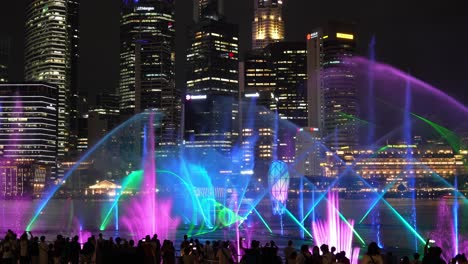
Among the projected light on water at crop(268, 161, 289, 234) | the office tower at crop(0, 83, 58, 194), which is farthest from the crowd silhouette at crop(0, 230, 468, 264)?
the office tower at crop(0, 83, 58, 194)

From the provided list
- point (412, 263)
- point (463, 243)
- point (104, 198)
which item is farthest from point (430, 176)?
point (412, 263)

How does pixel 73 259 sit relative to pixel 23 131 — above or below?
below

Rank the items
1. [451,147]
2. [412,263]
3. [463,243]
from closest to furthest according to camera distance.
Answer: [412,263] < [463,243] < [451,147]

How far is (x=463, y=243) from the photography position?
48.2m

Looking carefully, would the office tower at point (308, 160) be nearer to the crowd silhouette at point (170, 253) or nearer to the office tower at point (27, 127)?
the office tower at point (27, 127)

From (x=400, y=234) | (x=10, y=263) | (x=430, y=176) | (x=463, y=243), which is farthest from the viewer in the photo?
(x=430, y=176)

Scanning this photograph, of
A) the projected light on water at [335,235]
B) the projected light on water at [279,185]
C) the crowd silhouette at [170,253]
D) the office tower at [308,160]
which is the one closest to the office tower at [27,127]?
the office tower at [308,160]

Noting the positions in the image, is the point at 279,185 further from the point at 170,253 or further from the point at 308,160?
the point at 170,253

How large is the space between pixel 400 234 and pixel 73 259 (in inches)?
1808

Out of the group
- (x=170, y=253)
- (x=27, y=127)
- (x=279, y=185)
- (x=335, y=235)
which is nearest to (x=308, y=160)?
(x=279, y=185)

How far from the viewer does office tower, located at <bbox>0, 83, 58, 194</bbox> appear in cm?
19138

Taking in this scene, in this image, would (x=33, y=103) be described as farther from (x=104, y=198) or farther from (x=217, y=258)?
(x=217, y=258)

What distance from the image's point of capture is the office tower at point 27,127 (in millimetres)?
191375

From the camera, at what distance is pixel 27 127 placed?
634 feet
